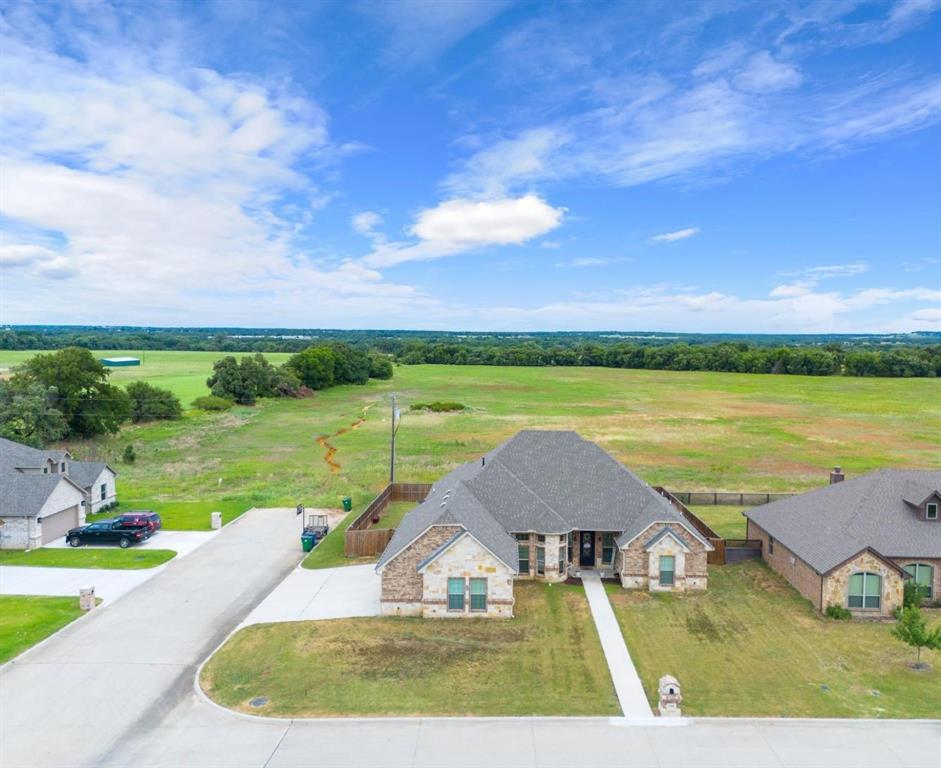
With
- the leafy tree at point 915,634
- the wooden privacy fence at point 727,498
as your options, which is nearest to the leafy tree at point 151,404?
the wooden privacy fence at point 727,498

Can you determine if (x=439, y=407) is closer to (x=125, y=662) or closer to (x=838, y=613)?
(x=838, y=613)

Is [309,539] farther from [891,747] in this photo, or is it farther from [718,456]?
[718,456]

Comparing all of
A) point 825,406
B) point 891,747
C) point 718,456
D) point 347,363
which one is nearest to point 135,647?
point 891,747

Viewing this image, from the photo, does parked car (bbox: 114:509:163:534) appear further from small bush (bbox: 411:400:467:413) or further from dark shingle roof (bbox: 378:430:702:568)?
small bush (bbox: 411:400:467:413)

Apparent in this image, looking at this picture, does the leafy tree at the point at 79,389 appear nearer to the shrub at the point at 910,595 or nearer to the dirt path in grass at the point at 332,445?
the dirt path in grass at the point at 332,445

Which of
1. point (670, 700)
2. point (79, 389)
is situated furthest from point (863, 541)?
point (79, 389)

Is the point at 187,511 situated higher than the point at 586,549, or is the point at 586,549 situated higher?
the point at 586,549
